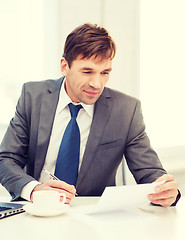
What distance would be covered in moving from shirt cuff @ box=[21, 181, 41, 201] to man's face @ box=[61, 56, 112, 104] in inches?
21.4

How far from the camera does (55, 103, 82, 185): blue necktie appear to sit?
6.61 feet

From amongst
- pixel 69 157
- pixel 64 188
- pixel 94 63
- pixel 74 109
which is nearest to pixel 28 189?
pixel 64 188

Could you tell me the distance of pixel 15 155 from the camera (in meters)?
2.06

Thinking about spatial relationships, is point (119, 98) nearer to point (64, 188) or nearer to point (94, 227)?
point (64, 188)

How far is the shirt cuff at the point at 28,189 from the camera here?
5.57 feet

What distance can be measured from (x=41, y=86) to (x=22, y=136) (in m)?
0.31

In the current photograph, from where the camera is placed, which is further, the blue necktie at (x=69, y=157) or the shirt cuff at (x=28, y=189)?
the blue necktie at (x=69, y=157)

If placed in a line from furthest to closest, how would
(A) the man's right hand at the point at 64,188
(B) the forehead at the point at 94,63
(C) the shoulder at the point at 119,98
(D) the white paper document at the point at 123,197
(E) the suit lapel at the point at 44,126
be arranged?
(C) the shoulder at the point at 119,98, (E) the suit lapel at the point at 44,126, (B) the forehead at the point at 94,63, (A) the man's right hand at the point at 64,188, (D) the white paper document at the point at 123,197

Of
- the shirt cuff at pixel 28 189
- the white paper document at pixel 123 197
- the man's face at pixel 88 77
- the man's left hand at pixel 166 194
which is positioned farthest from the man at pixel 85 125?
the white paper document at pixel 123 197

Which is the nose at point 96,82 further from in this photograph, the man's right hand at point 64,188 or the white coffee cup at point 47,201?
the white coffee cup at point 47,201

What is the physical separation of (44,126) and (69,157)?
0.22 m

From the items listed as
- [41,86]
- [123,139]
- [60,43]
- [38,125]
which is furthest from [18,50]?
[123,139]

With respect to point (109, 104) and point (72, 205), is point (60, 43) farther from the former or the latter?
point (72, 205)

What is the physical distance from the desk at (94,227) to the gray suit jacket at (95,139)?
527 millimetres
